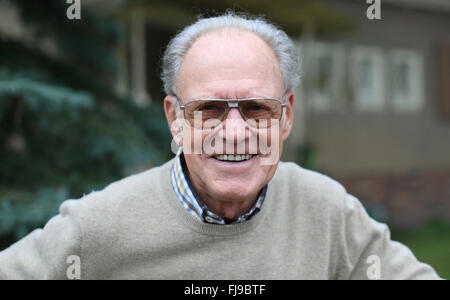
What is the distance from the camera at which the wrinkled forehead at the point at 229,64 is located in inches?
62.5

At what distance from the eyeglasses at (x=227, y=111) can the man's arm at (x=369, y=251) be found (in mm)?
475

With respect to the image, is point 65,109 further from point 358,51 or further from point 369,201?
point 358,51

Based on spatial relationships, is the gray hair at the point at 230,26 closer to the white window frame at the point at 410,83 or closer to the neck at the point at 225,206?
the neck at the point at 225,206

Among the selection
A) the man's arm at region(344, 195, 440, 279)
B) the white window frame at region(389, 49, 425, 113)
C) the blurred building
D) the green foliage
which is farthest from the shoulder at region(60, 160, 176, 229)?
the white window frame at region(389, 49, 425, 113)

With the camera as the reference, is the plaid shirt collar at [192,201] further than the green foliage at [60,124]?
No

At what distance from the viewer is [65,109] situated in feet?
10.6

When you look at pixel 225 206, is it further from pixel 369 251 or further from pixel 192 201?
pixel 369 251

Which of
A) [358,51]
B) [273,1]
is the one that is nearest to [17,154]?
[273,1]

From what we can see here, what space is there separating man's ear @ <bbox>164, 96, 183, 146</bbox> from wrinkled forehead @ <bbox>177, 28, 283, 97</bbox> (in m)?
0.10

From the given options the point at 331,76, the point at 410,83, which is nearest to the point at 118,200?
the point at 331,76

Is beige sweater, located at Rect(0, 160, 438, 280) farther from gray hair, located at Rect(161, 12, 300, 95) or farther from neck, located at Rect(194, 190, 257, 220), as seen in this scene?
gray hair, located at Rect(161, 12, 300, 95)

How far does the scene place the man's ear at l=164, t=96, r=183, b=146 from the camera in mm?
1771

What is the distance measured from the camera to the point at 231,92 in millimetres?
1570

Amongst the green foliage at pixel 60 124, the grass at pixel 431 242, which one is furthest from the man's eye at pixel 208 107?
the grass at pixel 431 242
